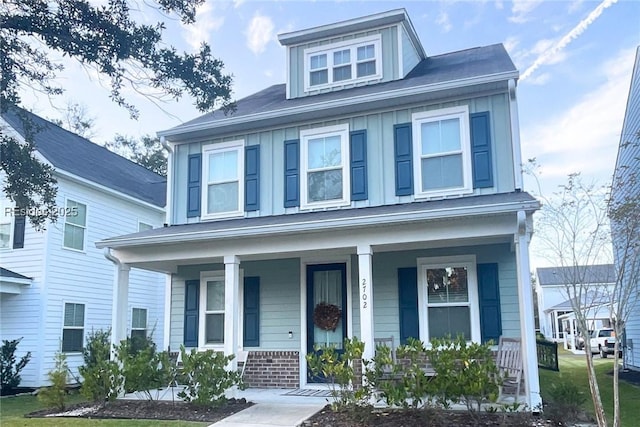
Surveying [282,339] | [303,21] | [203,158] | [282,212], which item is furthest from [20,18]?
[282,339]

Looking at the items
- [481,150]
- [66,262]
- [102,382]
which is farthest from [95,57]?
[481,150]

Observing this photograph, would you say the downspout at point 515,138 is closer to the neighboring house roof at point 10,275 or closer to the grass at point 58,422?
the grass at point 58,422

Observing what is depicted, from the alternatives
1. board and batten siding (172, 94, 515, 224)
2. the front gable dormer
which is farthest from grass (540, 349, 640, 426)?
the front gable dormer

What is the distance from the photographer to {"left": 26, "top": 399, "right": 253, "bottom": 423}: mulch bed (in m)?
7.70

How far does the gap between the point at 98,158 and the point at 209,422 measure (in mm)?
11223

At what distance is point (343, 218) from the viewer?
8203mm

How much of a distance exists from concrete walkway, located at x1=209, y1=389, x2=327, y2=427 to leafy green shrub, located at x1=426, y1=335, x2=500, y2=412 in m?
1.86

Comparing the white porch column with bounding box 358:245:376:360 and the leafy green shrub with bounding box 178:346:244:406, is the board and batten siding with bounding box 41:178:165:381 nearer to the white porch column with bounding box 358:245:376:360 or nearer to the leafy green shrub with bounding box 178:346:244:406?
the leafy green shrub with bounding box 178:346:244:406

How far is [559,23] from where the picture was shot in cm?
1246

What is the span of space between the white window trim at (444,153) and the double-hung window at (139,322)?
377 inches

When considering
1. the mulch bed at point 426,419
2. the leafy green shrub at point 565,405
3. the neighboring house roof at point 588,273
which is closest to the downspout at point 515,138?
the neighboring house roof at point 588,273

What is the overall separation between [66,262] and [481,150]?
975 cm

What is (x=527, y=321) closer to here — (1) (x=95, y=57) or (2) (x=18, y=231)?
(1) (x=95, y=57)

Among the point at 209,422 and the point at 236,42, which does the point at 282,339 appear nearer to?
the point at 209,422
